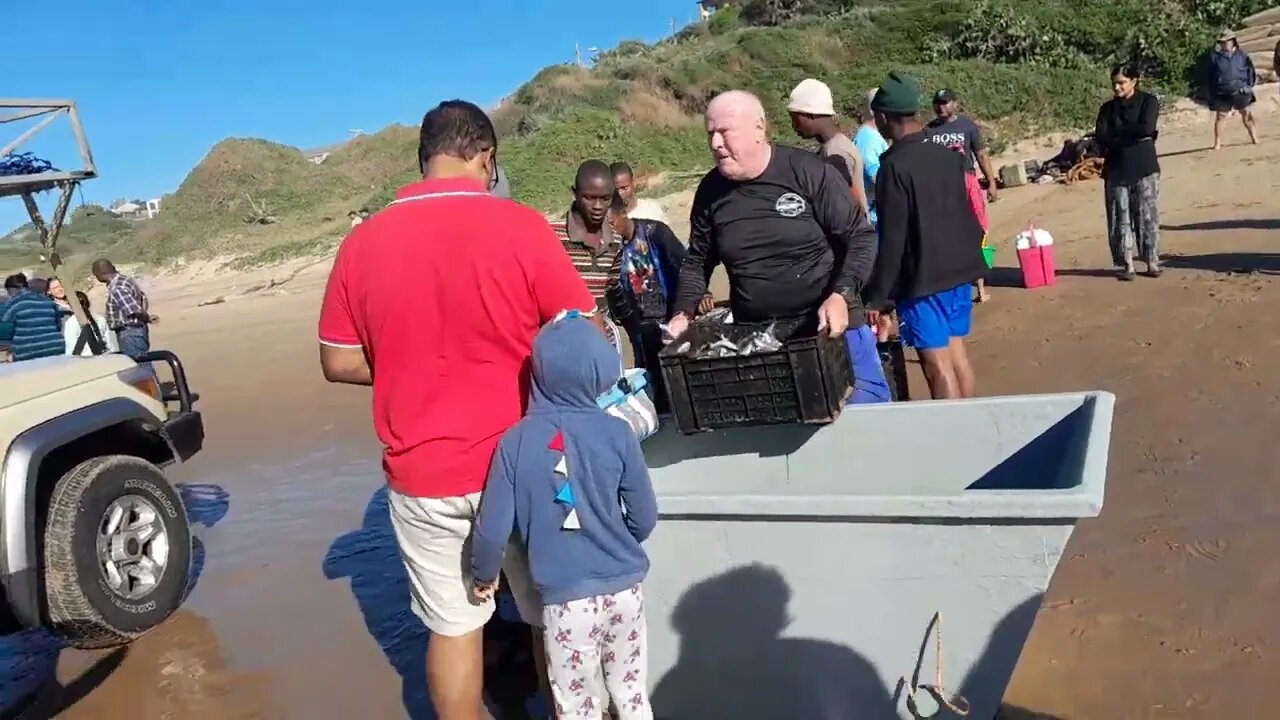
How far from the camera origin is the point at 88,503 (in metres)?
4.46

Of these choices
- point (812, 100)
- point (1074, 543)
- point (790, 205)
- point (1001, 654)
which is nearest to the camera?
point (1001, 654)

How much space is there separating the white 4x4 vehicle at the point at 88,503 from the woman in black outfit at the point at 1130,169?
6.98 meters

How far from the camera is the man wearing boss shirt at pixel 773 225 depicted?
12.8 ft

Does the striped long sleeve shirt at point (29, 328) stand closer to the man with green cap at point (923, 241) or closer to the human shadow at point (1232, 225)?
the man with green cap at point (923, 241)

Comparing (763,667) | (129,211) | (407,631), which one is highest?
(129,211)

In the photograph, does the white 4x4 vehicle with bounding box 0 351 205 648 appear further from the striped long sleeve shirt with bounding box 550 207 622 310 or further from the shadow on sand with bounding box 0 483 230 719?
the striped long sleeve shirt with bounding box 550 207 622 310

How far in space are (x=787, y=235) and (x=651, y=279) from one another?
1.57 metres

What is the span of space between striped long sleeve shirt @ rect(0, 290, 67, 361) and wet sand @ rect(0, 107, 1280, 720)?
163cm

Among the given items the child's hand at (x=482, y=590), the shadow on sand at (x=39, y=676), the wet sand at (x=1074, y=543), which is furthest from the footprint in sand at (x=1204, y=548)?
the shadow on sand at (x=39, y=676)

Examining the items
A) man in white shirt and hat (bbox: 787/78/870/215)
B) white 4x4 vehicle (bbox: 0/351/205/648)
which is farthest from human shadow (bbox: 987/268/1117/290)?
white 4x4 vehicle (bbox: 0/351/205/648)

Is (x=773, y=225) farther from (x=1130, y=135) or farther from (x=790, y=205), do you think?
(x=1130, y=135)

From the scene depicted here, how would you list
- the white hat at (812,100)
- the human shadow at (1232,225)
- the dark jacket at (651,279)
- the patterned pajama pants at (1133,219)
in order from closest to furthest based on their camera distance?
the white hat at (812,100), the dark jacket at (651,279), the patterned pajama pants at (1133,219), the human shadow at (1232,225)

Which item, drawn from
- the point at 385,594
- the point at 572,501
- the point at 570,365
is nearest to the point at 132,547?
the point at 385,594

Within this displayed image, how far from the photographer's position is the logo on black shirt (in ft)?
13.1
